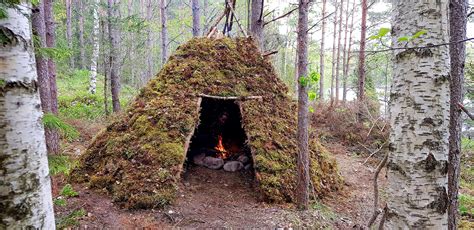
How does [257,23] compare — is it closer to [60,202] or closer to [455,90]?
[455,90]

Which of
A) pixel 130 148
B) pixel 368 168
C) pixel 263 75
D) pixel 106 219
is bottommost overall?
pixel 368 168

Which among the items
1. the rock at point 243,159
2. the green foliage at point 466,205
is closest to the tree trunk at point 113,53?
the rock at point 243,159

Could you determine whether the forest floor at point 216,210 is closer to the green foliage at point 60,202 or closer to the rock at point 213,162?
the green foliage at point 60,202

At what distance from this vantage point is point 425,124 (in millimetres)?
1354

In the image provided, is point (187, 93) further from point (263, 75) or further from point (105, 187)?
point (105, 187)

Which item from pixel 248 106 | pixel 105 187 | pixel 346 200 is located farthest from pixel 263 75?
pixel 105 187

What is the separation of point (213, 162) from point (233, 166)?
45 cm

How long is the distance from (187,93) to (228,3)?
7.87ft

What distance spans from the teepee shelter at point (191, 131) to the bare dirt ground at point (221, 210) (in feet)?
0.61

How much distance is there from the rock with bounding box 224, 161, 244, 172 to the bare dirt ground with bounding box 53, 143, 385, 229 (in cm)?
21

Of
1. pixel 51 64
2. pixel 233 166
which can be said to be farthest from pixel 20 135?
pixel 51 64

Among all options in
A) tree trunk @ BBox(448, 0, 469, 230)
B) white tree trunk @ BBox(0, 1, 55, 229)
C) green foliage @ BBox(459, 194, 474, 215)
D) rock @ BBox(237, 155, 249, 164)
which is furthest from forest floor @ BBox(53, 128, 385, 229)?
white tree trunk @ BBox(0, 1, 55, 229)

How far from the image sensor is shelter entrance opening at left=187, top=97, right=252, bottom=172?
21.2 feet

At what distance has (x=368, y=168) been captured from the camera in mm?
7418
